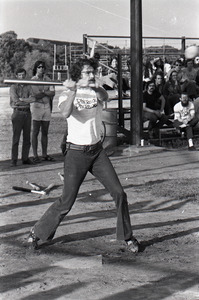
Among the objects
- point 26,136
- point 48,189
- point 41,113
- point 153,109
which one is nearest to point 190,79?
point 153,109

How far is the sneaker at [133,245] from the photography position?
21.2ft

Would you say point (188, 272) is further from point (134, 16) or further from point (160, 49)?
point (160, 49)

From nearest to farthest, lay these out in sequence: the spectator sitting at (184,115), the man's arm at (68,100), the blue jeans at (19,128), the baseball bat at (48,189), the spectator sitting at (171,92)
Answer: the man's arm at (68,100) < the baseball bat at (48,189) < the blue jeans at (19,128) < the spectator sitting at (184,115) < the spectator sitting at (171,92)

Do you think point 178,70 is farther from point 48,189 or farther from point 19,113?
point 48,189

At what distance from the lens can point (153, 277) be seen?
5.62 meters

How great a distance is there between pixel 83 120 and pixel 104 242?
4.47 feet

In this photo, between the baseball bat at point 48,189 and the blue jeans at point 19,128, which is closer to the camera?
the baseball bat at point 48,189

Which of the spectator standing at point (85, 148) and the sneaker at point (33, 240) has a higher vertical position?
the spectator standing at point (85, 148)

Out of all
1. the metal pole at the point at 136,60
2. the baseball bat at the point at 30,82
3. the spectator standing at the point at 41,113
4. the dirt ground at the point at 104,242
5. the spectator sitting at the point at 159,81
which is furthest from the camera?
the spectator sitting at the point at 159,81

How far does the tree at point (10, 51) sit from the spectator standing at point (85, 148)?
89.7ft

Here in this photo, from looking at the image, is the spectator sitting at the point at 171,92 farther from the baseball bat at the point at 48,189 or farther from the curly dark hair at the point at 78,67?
the curly dark hair at the point at 78,67

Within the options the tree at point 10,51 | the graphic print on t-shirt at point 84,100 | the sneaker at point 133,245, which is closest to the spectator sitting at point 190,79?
the graphic print on t-shirt at point 84,100

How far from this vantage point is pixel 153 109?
15164 mm

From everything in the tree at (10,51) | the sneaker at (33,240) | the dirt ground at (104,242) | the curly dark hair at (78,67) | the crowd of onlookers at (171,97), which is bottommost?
the dirt ground at (104,242)
